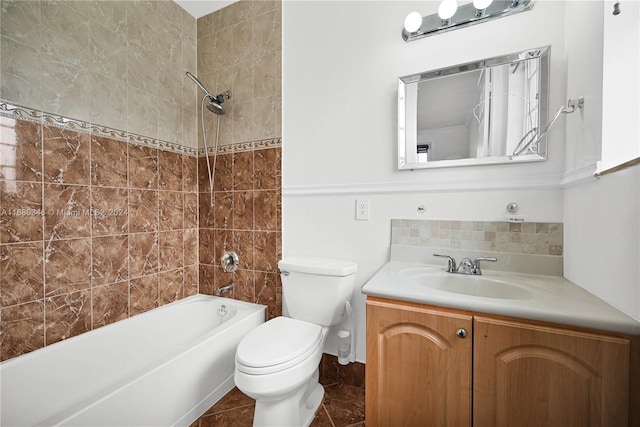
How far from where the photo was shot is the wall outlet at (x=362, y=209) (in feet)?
4.82

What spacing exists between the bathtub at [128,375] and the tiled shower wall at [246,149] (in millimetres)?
301

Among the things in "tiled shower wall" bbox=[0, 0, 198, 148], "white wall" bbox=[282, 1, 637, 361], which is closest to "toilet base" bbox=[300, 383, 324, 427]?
"white wall" bbox=[282, 1, 637, 361]

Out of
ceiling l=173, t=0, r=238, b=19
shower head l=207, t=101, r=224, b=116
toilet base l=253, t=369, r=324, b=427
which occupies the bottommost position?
toilet base l=253, t=369, r=324, b=427

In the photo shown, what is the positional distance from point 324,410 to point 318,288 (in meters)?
0.64

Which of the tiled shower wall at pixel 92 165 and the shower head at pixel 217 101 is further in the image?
the shower head at pixel 217 101

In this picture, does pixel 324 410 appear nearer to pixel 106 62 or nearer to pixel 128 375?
pixel 128 375

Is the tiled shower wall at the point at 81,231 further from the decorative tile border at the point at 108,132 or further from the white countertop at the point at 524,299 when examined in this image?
the white countertop at the point at 524,299

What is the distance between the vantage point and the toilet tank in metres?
1.36

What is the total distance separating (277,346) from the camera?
3.69ft

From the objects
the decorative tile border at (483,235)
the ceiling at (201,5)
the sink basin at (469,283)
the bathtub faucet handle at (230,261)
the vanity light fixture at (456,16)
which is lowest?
the bathtub faucet handle at (230,261)

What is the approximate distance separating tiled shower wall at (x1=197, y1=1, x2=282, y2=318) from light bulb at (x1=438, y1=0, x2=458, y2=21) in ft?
3.19

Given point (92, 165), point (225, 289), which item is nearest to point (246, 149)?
point (92, 165)

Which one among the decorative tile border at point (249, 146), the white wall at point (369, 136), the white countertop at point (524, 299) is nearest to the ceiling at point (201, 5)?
the white wall at point (369, 136)

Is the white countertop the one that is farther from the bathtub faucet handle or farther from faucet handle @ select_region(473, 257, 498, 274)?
the bathtub faucet handle
